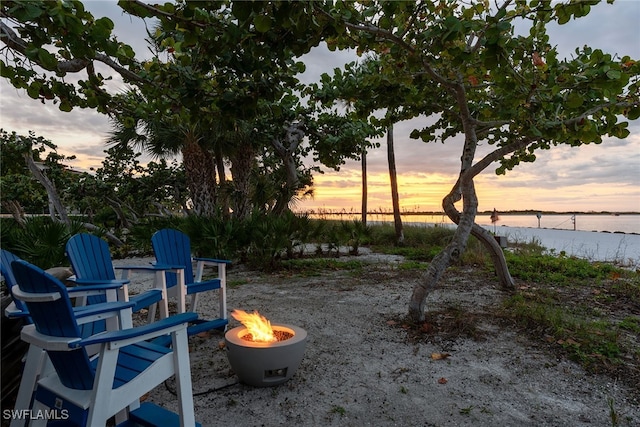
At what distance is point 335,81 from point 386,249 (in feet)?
23.6

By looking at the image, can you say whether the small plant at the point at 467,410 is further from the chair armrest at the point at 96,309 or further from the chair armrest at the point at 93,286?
the chair armrest at the point at 93,286

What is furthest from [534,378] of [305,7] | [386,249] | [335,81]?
[386,249]

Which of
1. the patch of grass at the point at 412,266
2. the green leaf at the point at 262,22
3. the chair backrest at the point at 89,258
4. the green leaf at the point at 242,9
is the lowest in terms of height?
the patch of grass at the point at 412,266

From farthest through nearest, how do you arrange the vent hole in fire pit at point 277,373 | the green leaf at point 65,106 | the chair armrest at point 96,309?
the green leaf at point 65,106
the vent hole in fire pit at point 277,373
the chair armrest at point 96,309

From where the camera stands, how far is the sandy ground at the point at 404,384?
2531 mm

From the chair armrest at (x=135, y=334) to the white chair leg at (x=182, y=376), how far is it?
9cm

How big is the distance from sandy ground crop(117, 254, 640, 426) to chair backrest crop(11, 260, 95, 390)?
102 centimetres

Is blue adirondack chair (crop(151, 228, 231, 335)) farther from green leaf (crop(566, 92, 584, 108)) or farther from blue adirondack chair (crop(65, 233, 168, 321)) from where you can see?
green leaf (crop(566, 92, 584, 108))

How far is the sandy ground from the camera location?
2.53m

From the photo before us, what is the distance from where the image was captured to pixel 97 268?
3078 millimetres

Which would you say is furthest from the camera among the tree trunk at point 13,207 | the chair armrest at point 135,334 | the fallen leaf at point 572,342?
the tree trunk at point 13,207

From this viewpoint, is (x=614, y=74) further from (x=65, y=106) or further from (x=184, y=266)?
(x=65, y=106)

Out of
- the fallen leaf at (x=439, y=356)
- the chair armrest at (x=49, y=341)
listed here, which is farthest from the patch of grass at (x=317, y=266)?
the chair armrest at (x=49, y=341)

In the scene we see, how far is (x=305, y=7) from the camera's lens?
2.33 metres
